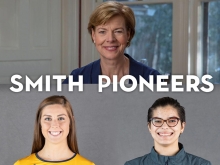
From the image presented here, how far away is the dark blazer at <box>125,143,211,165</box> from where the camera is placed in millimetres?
1598

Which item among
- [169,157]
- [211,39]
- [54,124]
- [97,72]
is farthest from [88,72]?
[211,39]

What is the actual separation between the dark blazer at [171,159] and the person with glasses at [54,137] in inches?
6.4

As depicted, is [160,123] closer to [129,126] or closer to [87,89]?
[129,126]

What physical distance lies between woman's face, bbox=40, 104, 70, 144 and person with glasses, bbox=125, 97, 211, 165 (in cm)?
26

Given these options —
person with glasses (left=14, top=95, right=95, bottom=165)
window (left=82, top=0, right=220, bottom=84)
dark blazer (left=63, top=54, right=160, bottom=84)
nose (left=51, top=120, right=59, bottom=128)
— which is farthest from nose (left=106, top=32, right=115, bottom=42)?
window (left=82, top=0, right=220, bottom=84)

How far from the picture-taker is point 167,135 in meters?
1.59

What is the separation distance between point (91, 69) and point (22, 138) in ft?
1.48

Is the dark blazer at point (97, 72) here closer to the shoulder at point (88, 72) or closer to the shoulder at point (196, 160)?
the shoulder at point (88, 72)

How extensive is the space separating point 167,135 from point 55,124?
34 cm

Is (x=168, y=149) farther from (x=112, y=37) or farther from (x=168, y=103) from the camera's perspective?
(x=112, y=37)

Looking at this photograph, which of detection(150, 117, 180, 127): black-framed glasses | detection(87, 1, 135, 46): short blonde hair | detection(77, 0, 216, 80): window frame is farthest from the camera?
detection(77, 0, 216, 80): window frame

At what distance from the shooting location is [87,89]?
1.75m

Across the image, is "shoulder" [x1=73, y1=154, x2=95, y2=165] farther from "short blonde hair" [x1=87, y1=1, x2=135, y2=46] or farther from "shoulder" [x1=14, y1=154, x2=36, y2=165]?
"short blonde hair" [x1=87, y1=1, x2=135, y2=46]

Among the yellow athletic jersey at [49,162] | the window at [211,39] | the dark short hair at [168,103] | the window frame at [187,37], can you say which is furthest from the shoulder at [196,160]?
→ the window at [211,39]
